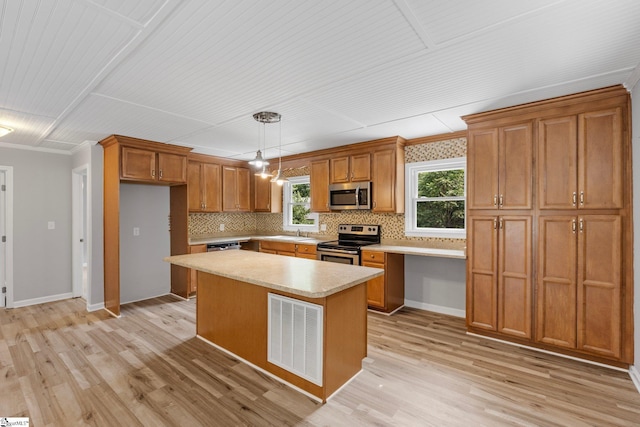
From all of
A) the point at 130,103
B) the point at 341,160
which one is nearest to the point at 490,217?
the point at 341,160

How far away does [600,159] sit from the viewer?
8.88 feet

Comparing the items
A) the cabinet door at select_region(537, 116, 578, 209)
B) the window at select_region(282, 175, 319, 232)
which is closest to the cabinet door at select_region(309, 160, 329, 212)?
the window at select_region(282, 175, 319, 232)

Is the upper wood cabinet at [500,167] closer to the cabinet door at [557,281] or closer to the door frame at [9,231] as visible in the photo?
the cabinet door at [557,281]

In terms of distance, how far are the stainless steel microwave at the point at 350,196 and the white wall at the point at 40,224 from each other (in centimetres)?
427

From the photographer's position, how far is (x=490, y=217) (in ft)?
10.8

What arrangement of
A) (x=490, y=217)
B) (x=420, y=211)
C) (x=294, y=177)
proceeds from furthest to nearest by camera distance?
(x=294, y=177) → (x=420, y=211) → (x=490, y=217)

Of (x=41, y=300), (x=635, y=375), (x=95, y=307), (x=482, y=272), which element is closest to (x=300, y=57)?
(x=482, y=272)

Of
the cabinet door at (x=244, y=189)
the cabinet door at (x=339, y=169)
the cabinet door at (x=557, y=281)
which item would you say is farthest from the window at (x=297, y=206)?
the cabinet door at (x=557, y=281)

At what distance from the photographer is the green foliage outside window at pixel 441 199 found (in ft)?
13.7

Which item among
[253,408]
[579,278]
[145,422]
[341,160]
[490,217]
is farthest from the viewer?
[341,160]

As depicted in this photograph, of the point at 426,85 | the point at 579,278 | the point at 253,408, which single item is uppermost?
the point at 426,85

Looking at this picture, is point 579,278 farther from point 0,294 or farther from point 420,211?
point 0,294

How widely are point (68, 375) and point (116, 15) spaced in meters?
2.84

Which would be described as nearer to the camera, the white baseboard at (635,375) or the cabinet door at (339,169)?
the white baseboard at (635,375)
